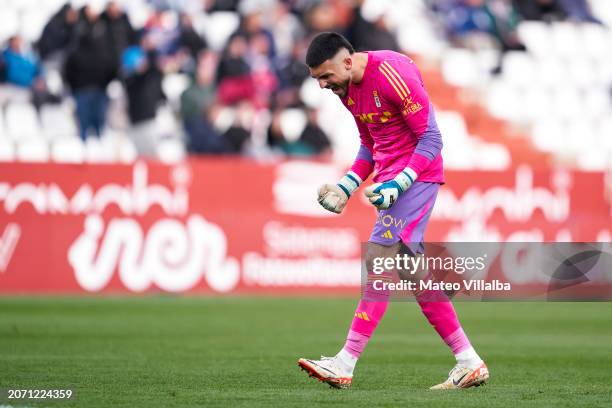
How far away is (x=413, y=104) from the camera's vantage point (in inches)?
311

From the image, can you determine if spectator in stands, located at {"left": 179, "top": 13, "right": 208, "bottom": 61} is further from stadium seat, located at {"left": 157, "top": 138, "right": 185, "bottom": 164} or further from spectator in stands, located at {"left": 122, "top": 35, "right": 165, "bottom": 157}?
stadium seat, located at {"left": 157, "top": 138, "right": 185, "bottom": 164}

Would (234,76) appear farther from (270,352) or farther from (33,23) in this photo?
(270,352)

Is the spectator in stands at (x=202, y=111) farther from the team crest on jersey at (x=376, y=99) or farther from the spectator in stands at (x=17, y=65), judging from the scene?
the team crest on jersey at (x=376, y=99)

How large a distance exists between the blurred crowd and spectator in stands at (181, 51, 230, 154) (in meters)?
0.02

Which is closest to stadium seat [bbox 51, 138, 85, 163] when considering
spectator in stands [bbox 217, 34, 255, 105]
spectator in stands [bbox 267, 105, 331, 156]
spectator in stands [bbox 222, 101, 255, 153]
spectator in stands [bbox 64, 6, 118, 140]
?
spectator in stands [bbox 64, 6, 118, 140]

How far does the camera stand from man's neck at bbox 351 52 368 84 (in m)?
7.95

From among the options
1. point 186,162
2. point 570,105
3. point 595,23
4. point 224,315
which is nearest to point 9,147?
point 186,162

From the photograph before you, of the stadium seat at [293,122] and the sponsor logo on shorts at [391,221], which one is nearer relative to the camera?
the sponsor logo on shorts at [391,221]

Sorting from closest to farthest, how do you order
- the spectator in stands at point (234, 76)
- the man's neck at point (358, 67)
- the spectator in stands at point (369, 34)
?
the man's neck at point (358, 67) → the spectator in stands at point (234, 76) → the spectator in stands at point (369, 34)

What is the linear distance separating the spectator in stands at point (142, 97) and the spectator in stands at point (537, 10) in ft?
30.3

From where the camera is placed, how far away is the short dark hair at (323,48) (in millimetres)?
7844

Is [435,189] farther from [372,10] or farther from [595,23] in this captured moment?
[595,23]

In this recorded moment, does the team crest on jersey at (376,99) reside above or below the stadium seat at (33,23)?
below

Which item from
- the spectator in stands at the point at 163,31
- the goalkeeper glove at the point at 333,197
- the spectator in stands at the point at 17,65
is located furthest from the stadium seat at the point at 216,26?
the goalkeeper glove at the point at 333,197
